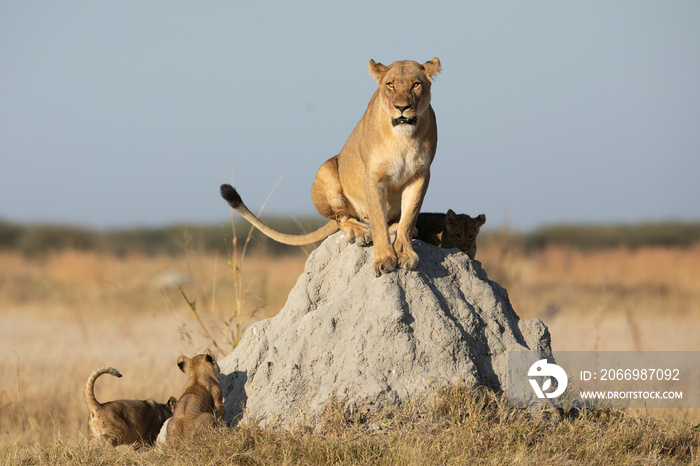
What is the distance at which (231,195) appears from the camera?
22.8 ft

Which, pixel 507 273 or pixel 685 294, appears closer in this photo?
pixel 507 273

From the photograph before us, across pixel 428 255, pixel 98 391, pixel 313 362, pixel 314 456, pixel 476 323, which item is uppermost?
pixel 428 255

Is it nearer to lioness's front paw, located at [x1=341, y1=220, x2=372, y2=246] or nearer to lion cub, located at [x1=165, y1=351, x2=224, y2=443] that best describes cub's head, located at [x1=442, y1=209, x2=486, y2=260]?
lioness's front paw, located at [x1=341, y1=220, x2=372, y2=246]

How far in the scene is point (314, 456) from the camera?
4.87 m

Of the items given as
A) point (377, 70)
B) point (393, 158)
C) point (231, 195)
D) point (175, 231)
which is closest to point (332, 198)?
point (231, 195)

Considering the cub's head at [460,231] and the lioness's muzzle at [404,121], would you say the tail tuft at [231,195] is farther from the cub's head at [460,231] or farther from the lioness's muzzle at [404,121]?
the cub's head at [460,231]

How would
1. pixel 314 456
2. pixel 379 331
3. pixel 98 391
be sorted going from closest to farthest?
pixel 314 456 < pixel 379 331 < pixel 98 391

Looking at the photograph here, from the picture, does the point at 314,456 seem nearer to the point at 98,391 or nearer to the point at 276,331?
the point at 276,331

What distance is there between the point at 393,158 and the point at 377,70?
2.49ft

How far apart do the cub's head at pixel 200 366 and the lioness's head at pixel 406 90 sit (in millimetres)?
2176

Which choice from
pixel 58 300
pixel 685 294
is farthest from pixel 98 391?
pixel 685 294

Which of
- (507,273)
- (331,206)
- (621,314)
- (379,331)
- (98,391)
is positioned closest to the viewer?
(379,331)

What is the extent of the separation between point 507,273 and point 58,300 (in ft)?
44.8

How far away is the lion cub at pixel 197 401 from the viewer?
518 cm
